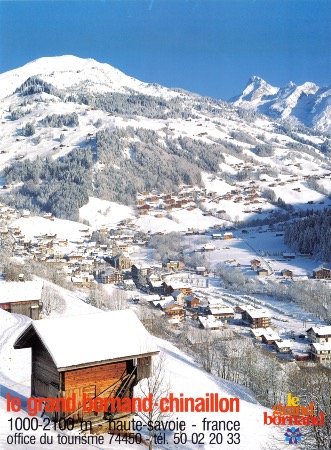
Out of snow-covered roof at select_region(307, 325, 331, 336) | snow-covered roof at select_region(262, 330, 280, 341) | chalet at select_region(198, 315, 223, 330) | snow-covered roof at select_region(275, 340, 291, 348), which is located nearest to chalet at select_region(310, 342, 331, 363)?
snow-covered roof at select_region(307, 325, 331, 336)

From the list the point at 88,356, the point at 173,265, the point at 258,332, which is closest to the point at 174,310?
the point at 258,332

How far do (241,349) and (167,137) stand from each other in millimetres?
114141

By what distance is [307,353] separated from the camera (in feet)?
113

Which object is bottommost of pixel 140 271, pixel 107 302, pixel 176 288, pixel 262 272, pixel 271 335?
pixel 271 335

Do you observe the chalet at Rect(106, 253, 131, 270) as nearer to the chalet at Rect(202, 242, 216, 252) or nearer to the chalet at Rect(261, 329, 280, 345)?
the chalet at Rect(202, 242, 216, 252)

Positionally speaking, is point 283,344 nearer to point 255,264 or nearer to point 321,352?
point 321,352

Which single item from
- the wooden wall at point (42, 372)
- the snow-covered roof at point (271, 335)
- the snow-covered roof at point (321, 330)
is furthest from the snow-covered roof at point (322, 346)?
the wooden wall at point (42, 372)

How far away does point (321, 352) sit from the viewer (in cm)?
3328

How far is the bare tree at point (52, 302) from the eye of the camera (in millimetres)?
28562

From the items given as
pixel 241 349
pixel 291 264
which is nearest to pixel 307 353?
pixel 241 349

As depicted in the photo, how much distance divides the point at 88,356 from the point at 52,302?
19344mm

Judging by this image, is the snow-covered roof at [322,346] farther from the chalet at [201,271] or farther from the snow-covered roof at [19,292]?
the chalet at [201,271]

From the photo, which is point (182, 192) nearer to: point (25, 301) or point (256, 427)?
point (25, 301)

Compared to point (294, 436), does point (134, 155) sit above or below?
above
